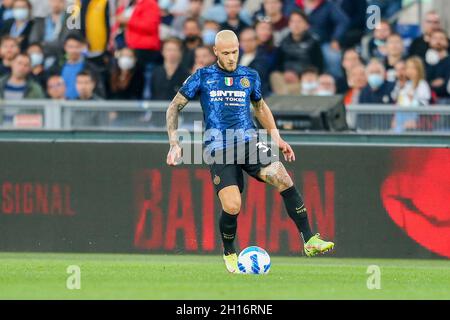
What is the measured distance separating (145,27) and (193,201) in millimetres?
4404

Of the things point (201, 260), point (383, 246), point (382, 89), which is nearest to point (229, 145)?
point (201, 260)

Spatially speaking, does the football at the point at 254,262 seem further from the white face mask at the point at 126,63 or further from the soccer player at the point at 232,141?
the white face mask at the point at 126,63

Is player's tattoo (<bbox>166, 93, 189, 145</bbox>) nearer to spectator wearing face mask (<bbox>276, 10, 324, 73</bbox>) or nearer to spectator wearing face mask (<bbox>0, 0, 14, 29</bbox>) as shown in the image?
spectator wearing face mask (<bbox>276, 10, 324, 73</bbox>)

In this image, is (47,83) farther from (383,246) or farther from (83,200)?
(383,246)

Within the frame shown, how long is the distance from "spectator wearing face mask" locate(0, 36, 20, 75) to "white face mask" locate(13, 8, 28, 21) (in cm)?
73

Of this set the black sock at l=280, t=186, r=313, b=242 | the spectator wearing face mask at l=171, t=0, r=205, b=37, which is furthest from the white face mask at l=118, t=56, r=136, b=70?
the black sock at l=280, t=186, r=313, b=242

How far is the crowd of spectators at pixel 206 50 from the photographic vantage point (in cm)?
1930

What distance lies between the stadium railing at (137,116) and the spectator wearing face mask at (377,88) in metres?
1.44

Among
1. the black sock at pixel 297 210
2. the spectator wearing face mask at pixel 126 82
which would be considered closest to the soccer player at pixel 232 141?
the black sock at pixel 297 210

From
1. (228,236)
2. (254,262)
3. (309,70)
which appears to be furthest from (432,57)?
(254,262)

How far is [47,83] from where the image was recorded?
19844mm

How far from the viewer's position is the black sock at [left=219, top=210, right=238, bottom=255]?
43.5 ft

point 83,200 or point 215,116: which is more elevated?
point 215,116
